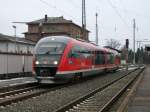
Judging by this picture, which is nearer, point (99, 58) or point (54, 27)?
point (99, 58)

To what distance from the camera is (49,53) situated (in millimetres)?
25766

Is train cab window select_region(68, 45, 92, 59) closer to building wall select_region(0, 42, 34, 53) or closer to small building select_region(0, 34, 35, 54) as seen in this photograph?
small building select_region(0, 34, 35, 54)

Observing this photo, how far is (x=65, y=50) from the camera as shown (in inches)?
1027

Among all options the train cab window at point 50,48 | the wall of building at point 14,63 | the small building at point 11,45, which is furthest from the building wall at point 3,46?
the train cab window at point 50,48

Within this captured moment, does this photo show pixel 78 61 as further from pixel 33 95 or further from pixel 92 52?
pixel 33 95

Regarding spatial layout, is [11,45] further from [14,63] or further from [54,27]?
[14,63]

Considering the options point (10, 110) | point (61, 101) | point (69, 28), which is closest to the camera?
point (10, 110)

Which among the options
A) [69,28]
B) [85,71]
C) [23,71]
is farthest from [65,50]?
[69,28]

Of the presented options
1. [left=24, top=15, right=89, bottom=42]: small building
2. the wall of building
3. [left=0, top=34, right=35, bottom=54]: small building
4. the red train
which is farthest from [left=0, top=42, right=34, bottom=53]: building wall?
the red train

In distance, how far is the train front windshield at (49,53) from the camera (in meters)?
25.5

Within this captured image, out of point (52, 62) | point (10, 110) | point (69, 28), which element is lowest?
point (10, 110)

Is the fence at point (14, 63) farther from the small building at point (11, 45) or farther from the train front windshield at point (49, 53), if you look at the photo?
the small building at point (11, 45)

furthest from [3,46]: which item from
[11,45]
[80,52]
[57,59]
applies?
[57,59]

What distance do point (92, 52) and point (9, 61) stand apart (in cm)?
701
